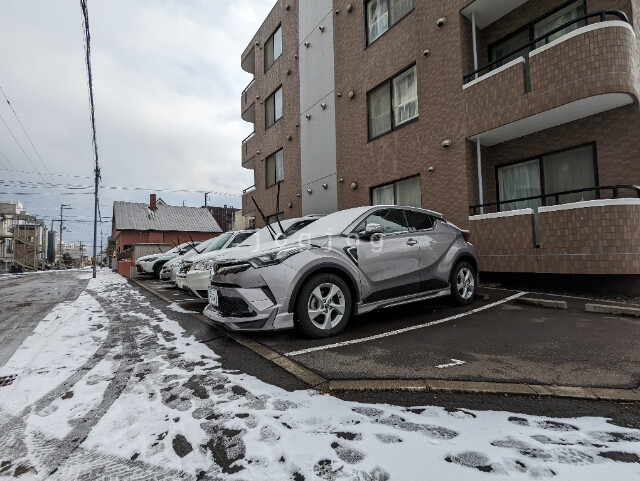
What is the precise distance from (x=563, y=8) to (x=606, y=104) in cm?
242

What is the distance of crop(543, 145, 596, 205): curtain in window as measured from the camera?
6219 mm

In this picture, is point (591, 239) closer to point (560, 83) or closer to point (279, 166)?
point (560, 83)

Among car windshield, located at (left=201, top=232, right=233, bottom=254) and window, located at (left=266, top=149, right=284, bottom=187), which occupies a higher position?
A: window, located at (left=266, top=149, right=284, bottom=187)

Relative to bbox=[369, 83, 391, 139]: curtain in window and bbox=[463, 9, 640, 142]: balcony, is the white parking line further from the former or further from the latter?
bbox=[369, 83, 391, 139]: curtain in window

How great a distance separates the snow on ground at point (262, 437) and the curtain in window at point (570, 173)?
5976 mm

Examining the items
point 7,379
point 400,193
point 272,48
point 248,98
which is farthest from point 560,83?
point 248,98

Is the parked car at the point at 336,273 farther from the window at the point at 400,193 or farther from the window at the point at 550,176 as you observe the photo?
the window at the point at 400,193

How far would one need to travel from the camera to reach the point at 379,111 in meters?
9.44

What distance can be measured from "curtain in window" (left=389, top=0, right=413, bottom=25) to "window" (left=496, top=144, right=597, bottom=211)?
192 inches

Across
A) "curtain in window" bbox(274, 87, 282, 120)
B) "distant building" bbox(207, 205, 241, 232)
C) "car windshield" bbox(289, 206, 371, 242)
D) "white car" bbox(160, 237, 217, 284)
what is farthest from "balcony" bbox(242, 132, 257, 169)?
"distant building" bbox(207, 205, 241, 232)

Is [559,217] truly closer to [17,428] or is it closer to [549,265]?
[549,265]

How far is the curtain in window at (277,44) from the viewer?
46.7 feet

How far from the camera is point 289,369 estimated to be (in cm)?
275

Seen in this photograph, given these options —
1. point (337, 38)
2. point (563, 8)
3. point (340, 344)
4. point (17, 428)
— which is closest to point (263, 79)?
point (337, 38)
